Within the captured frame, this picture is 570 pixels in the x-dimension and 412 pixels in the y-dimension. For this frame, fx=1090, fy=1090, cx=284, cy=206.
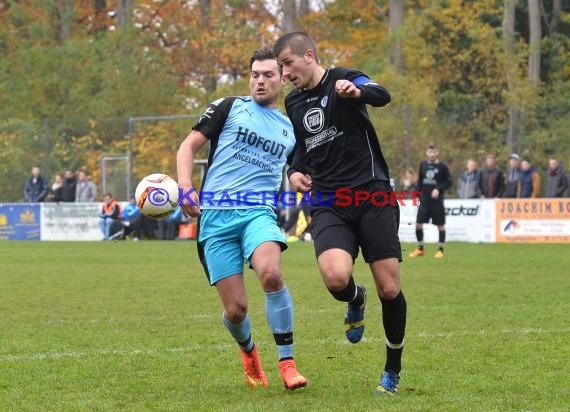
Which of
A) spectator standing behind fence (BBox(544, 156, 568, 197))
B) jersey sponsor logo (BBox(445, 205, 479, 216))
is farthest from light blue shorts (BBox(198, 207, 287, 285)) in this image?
jersey sponsor logo (BBox(445, 205, 479, 216))

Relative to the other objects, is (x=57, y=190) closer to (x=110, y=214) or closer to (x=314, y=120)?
(x=110, y=214)

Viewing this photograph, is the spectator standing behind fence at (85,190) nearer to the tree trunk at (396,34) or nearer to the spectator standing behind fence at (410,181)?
the spectator standing behind fence at (410,181)

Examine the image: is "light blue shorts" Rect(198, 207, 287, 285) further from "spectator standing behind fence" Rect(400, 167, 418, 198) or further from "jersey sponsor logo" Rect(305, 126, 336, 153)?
"spectator standing behind fence" Rect(400, 167, 418, 198)

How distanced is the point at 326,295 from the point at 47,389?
6.50 meters

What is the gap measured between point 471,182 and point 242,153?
19694 millimetres

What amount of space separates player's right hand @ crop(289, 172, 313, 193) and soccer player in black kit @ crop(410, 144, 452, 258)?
14002 mm

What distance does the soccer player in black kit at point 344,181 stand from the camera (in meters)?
6.46

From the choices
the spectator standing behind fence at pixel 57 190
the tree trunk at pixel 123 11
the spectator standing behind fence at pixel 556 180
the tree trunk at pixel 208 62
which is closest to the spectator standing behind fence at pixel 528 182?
the spectator standing behind fence at pixel 556 180

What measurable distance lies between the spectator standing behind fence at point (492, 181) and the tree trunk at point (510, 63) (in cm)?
88

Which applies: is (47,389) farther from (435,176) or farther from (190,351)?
(435,176)

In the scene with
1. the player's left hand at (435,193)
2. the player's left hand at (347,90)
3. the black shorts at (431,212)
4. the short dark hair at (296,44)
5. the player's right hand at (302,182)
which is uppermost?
the short dark hair at (296,44)

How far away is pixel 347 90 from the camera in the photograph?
6207 millimetres

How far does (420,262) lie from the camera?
18.9 meters

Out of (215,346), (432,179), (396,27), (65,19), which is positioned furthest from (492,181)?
(65,19)
